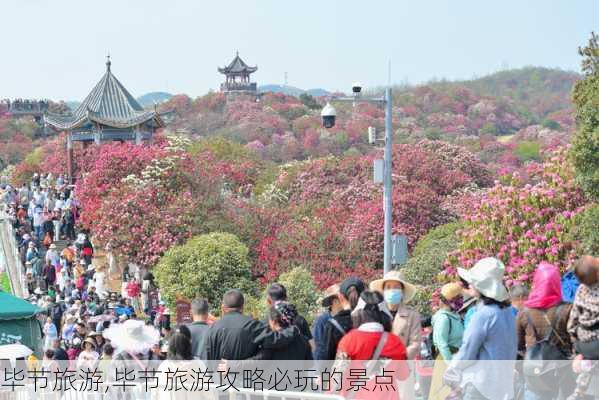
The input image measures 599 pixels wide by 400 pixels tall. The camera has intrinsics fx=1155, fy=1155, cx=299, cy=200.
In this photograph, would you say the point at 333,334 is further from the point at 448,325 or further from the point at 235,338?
the point at 448,325

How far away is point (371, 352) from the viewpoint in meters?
8.48

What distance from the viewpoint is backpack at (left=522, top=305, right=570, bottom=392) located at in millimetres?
8609

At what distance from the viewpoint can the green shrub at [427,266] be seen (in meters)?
22.7

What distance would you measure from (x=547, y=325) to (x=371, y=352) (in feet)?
4.60

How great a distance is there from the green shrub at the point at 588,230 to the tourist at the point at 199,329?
11.3 m

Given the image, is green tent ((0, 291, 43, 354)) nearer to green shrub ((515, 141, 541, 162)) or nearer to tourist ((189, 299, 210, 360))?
tourist ((189, 299, 210, 360))

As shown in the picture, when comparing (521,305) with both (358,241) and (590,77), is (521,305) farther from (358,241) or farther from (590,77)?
(358,241)

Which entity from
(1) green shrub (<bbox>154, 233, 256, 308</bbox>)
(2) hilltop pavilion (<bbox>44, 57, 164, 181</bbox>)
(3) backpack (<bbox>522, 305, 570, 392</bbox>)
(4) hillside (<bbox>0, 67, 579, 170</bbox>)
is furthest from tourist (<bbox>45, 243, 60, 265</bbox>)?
(4) hillside (<bbox>0, 67, 579, 170</bbox>)

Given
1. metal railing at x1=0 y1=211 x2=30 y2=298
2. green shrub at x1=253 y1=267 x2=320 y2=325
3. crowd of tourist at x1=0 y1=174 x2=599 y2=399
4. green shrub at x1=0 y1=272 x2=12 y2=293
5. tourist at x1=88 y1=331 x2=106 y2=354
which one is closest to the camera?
crowd of tourist at x1=0 y1=174 x2=599 y2=399

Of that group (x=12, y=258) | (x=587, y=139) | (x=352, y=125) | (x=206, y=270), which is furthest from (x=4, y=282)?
(x=352, y=125)

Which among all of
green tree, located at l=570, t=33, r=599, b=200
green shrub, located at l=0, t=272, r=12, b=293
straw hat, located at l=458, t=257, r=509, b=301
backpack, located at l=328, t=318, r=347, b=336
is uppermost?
green tree, located at l=570, t=33, r=599, b=200

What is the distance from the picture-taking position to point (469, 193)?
116 feet

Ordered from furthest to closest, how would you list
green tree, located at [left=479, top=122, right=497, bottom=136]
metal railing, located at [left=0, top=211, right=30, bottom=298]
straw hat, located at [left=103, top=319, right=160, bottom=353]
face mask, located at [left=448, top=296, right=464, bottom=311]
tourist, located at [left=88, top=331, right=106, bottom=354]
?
green tree, located at [left=479, top=122, right=497, bottom=136] < metal railing, located at [left=0, top=211, right=30, bottom=298] < tourist, located at [left=88, top=331, right=106, bottom=354] < straw hat, located at [left=103, top=319, right=160, bottom=353] < face mask, located at [left=448, top=296, right=464, bottom=311]

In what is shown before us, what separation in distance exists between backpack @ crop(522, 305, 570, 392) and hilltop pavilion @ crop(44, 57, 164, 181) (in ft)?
121
